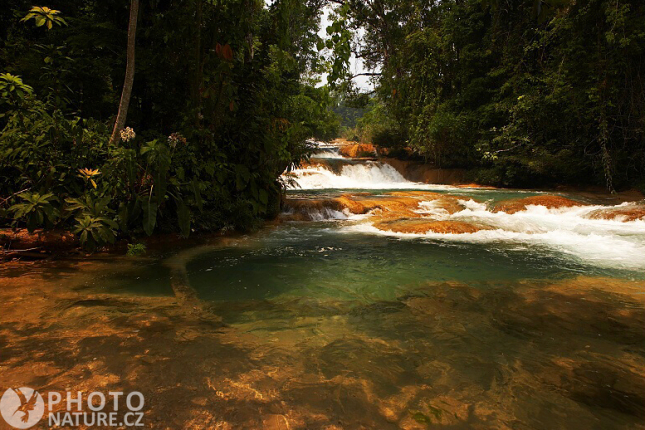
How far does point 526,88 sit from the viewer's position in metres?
13.7

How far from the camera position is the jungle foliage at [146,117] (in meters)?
4.03

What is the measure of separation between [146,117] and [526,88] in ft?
46.4

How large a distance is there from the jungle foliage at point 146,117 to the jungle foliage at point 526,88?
333 centimetres

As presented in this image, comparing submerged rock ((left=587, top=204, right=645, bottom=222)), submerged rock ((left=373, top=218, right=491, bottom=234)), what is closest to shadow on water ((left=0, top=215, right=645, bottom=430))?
submerged rock ((left=373, top=218, right=491, bottom=234))

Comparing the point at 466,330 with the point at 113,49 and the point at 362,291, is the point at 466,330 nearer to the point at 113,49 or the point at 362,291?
the point at 362,291

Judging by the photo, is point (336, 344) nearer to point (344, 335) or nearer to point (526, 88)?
point (344, 335)

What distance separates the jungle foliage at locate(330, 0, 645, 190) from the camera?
10.9 metres

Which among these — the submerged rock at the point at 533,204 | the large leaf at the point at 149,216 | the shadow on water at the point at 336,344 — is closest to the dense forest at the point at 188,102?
the large leaf at the point at 149,216

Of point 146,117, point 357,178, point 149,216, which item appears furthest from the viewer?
point 357,178

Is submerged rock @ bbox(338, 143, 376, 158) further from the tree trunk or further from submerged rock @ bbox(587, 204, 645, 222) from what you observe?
the tree trunk

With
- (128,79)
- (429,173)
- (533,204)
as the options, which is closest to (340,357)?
(128,79)

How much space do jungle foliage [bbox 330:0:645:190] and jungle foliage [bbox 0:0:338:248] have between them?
3.33 meters

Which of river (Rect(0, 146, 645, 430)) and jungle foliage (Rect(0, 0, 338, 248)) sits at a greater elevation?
jungle foliage (Rect(0, 0, 338, 248))

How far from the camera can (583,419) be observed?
1.67 meters
